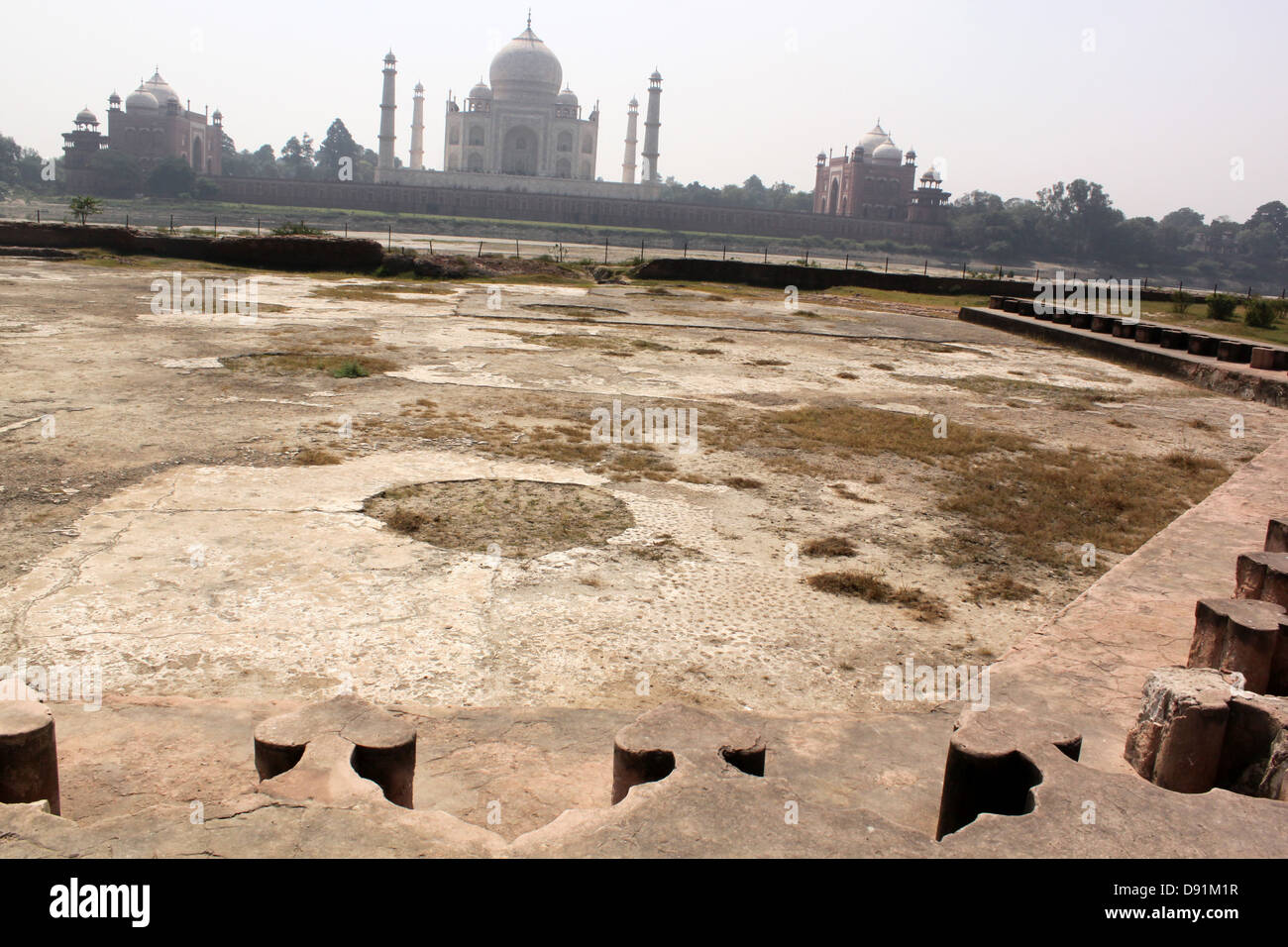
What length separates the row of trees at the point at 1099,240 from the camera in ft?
220

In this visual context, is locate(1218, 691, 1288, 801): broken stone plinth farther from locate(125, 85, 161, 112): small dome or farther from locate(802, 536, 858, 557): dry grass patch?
locate(125, 85, 161, 112): small dome

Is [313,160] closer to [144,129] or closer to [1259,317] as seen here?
[144,129]

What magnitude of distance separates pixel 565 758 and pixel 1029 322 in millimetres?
12940

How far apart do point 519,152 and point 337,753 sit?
7258cm

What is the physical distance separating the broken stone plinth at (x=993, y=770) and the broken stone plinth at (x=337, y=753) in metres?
0.97

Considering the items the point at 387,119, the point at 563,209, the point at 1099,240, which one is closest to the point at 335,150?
the point at 387,119

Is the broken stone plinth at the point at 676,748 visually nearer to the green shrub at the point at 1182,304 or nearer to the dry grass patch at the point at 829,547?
the dry grass patch at the point at 829,547

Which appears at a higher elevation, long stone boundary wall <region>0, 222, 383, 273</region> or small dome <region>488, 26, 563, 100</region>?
small dome <region>488, 26, 563, 100</region>

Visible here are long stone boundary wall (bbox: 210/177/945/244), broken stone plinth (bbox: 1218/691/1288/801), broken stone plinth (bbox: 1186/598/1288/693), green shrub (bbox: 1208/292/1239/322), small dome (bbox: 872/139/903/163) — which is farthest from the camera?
small dome (bbox: 872/139/903/163)

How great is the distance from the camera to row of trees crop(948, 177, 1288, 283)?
67125 millimetres

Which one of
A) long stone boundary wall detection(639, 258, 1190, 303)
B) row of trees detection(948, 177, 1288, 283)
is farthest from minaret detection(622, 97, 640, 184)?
long stone boundary wall detection(639, 258, 1190, 303)

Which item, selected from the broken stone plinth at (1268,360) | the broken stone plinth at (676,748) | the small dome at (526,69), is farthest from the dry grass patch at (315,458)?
the small dome at (526,69)

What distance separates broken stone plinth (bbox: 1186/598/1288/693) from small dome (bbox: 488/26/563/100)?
7012cm
